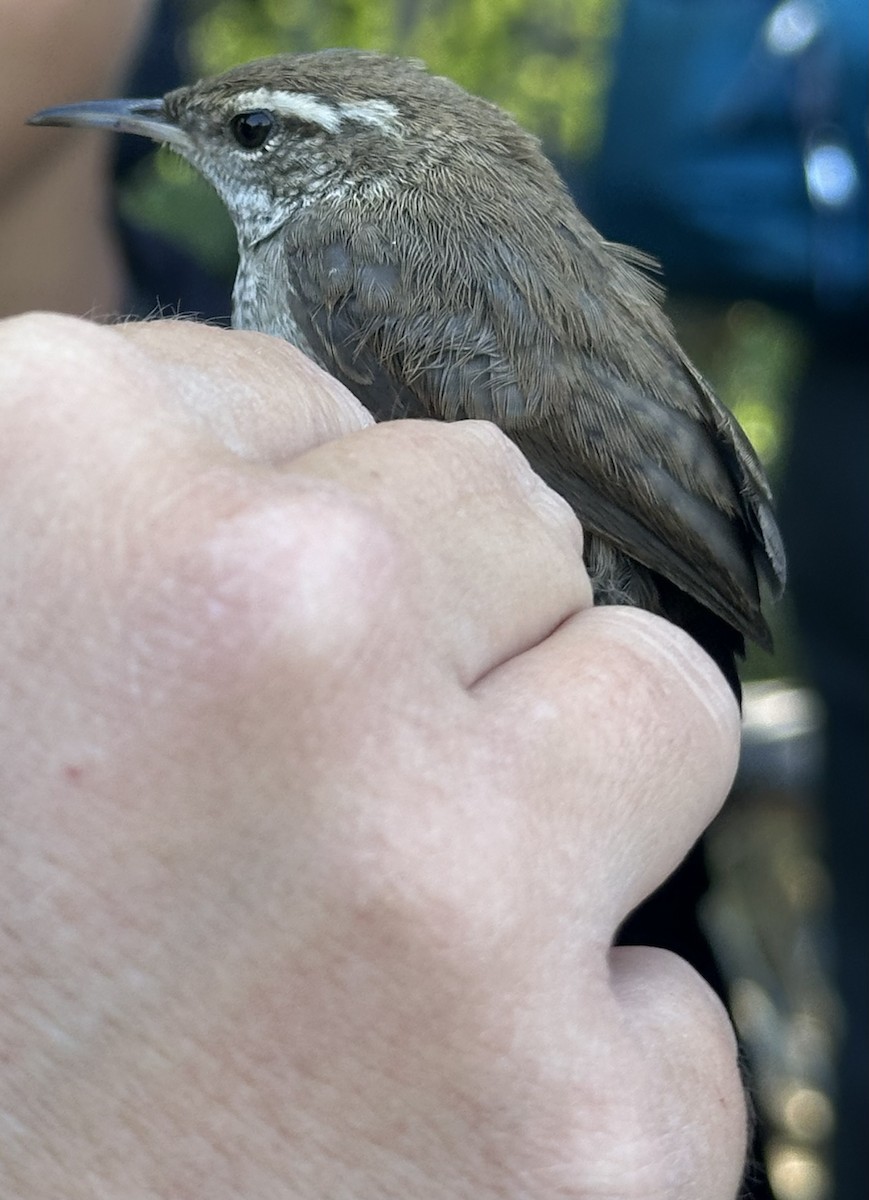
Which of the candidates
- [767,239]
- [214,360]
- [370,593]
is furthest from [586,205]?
[370,593]

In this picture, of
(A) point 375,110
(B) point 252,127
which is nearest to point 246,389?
(A) point 375,110

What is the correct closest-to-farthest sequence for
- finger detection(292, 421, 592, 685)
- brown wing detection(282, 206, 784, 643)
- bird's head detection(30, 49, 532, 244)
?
finger detection(292, 421, 592, 685)
brown wing detection(282, 206, 784, 643)
bird's head detection(30, 49, 532, 244)

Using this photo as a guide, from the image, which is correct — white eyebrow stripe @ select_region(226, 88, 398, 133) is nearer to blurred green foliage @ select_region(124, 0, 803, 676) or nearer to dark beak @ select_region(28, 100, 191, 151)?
dark beak @ select_region(28, 100, 191, 151)

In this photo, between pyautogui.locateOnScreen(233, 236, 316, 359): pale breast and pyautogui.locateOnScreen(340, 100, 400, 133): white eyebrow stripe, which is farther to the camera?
pyautogui.locateOnScreen(340, 100, 400, 133): white eyebrow stripe

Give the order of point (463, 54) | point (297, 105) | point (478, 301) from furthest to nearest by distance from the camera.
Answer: point (463, 54)
point (297, 105)
point (478, 301)

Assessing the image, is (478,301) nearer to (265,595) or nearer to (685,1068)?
(265,595)

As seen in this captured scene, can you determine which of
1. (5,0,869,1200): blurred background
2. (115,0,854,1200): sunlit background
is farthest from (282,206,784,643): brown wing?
(115,0,854,1200): sunlit background
